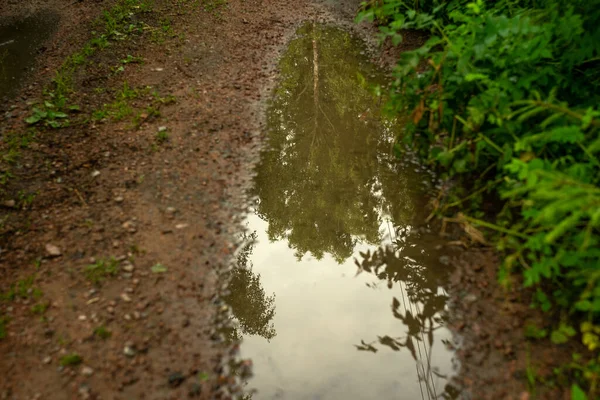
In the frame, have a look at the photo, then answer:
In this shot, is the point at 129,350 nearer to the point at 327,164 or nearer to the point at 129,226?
the point at 129,226

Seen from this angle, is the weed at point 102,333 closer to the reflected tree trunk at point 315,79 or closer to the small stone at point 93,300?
the small stone at point 93,300

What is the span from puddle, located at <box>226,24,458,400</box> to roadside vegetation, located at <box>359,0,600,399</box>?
1.81 ft

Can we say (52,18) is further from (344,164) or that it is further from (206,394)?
(206,394)

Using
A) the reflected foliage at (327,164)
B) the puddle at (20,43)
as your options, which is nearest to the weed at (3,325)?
the reflected foliage at (327,164)

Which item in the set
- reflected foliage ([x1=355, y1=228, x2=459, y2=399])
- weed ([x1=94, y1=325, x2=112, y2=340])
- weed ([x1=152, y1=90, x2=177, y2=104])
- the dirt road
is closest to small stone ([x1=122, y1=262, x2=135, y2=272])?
the dirt road

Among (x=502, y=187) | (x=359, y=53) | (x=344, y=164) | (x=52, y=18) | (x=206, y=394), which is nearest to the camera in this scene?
A: (x=206, y=394)

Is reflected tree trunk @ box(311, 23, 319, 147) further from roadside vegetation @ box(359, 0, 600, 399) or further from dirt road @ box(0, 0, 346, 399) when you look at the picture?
roadside vegetation @ box(359, 0, 600, 399)

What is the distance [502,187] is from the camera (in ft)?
14.1

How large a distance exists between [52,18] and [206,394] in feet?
29.1

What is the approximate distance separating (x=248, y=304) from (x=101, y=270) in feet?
4.27

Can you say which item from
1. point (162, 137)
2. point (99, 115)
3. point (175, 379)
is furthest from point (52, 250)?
point (99, 115)

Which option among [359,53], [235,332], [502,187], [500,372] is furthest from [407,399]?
[359,53]

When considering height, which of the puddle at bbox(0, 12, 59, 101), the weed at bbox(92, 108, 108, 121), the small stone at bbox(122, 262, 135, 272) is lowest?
the puddle at bbox(0, 12, 59, 101)

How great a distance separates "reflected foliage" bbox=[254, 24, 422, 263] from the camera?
4.64m
